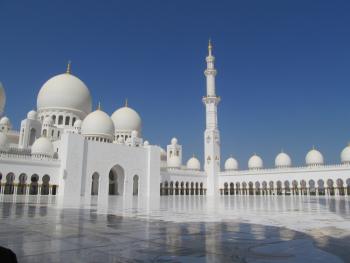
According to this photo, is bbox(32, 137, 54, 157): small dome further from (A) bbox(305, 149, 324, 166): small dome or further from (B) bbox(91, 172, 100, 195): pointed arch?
(A) bbox(305, 149, 324, 166): small dome

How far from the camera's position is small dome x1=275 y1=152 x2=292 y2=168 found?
3578cm

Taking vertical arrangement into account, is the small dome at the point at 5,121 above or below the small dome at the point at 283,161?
above

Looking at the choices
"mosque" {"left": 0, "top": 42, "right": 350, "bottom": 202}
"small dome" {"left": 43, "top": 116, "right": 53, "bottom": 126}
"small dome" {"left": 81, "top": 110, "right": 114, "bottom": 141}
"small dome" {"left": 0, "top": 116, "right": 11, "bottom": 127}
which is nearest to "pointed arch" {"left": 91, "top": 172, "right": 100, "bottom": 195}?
"mosque" {"left": 0, "top": 42, "right": 350, "bottom": 202}

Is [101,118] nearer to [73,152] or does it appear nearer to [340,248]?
[73,152]

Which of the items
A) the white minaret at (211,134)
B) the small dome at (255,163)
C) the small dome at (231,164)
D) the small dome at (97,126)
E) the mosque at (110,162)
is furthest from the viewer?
the small dome at (231,164)

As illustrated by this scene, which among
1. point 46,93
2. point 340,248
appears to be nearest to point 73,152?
point 46,93

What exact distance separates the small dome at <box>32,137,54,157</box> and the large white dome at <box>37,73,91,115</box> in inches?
287

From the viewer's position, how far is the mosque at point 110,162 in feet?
73.2

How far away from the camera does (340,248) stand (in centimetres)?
313

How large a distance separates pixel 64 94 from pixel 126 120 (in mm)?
7789

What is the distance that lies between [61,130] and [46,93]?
471 cm

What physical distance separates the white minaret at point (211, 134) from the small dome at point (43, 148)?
57.2 ft

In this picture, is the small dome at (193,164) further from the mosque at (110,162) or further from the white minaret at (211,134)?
the white minaret at (211,134)

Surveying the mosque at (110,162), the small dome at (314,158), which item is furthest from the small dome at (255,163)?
the small dome at (314,158)
